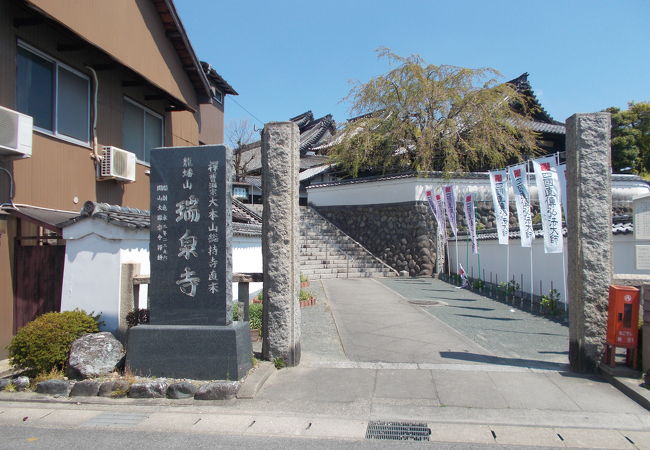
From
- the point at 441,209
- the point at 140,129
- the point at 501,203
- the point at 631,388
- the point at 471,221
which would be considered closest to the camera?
the point at 631,388

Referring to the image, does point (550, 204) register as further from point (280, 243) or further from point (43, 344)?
point (43, 344)

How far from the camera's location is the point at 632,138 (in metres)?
27.1

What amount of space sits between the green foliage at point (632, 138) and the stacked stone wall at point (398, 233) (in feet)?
43.4

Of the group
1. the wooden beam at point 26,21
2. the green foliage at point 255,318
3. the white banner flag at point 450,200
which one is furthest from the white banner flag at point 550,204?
the wooden beam at point 26,21

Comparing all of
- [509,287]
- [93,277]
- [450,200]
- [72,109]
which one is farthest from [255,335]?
[450,200]

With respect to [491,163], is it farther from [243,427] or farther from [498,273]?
[243,427]

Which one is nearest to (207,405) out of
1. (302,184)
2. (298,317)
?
(298,317)

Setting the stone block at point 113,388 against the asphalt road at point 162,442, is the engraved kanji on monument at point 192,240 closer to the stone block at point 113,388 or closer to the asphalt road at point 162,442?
the stone block at point 113,388

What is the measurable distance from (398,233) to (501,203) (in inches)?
359

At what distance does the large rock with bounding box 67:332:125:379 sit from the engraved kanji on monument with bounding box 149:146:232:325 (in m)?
0.68

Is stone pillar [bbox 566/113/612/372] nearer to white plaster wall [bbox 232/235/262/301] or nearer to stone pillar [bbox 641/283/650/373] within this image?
stone pillar [bbox 641/283/650/373]

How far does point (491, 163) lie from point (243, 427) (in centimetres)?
2132

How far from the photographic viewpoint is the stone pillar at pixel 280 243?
279 inches

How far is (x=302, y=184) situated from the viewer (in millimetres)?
36406
